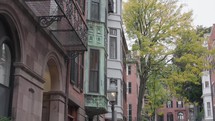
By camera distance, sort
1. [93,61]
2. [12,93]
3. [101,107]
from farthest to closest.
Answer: [93,61] → [101,107] → [12,93]

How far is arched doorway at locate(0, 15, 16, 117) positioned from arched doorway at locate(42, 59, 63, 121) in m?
3.54

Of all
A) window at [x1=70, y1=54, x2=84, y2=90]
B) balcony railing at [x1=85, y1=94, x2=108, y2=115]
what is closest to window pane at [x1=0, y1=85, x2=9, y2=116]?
window at [x1=70, y1=54, x2=84, y2=90]

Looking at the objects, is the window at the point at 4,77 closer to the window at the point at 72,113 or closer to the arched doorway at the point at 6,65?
the arched doorway at the point at 6,65

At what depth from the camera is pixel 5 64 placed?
9.69m

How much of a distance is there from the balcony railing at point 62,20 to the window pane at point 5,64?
1.38m

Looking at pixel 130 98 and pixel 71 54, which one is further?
pixel 130 98

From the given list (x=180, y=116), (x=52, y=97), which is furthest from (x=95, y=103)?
(x=180, y=116)

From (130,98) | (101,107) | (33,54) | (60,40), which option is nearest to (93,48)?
(101,107)

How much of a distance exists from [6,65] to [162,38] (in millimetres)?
19659

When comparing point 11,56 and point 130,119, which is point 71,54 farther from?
point 130,119

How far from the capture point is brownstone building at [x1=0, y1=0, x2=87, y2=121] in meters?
9.60

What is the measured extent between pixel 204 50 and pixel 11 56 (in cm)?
2070

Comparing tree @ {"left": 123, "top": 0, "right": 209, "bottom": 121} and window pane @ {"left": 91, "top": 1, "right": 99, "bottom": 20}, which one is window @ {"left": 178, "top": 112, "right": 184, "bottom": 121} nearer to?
tree @ {"left": 123, "top": 0, "right": 209, "bottom": 121}

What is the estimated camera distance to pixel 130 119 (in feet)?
185
